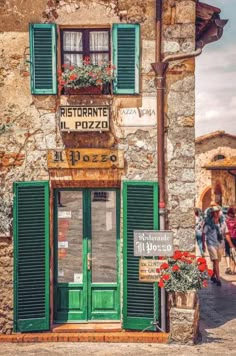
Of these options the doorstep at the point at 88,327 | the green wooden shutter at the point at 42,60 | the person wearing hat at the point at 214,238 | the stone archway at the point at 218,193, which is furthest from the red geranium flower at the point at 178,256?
the stone archway at the point at 218,193

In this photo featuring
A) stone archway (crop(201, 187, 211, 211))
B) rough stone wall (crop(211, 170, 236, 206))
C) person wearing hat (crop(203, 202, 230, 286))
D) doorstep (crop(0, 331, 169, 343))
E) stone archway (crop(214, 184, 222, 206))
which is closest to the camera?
doorstep (crop(0, 331, 169, 343))

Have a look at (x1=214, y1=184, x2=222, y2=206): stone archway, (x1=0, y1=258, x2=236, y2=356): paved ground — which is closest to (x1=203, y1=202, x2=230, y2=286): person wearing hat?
(x1=0, y1=258, x2=236, y2=356): paved ground

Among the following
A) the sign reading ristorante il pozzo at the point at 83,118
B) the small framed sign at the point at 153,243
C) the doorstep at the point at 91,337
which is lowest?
the doorstep at the point at 91,337

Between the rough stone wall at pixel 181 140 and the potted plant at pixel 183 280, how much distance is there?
54cm

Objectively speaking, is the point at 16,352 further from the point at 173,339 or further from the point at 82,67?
the point at 82,67

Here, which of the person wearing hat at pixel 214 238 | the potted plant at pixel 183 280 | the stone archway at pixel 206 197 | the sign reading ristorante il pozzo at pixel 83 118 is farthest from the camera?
the stone archway at pixel 206 197

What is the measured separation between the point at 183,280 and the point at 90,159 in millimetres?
2396

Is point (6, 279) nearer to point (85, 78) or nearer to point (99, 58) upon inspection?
A: point (85, 78)

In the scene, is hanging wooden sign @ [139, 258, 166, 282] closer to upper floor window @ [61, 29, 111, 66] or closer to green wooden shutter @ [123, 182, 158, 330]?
green wooden shutter @ [123, 182, 158, 330]

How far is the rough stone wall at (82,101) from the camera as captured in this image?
11.7m

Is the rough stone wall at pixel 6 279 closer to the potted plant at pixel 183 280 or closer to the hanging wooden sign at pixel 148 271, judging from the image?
the hanging wooden sign at pixel 148 271

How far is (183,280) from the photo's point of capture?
11156 mm

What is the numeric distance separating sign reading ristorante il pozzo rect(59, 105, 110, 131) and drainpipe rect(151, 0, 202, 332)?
848mm

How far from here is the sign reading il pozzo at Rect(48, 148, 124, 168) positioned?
458 inches
